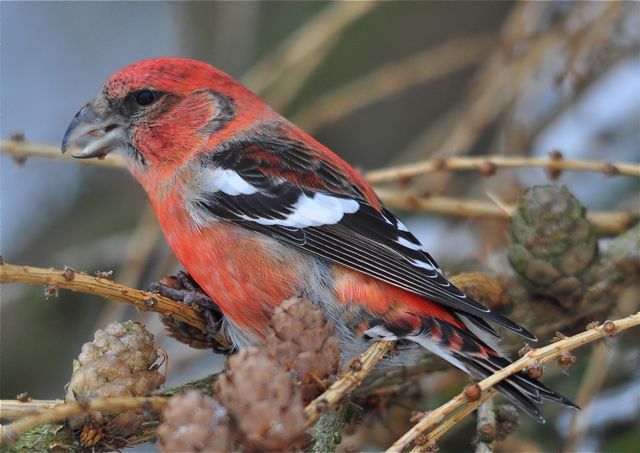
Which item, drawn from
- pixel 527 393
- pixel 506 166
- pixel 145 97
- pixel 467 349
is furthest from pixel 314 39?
pixel 527 393

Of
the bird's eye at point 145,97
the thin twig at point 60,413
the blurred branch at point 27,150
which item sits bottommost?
the thin twig at point 60,413

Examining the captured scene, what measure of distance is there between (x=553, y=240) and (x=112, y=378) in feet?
5.04

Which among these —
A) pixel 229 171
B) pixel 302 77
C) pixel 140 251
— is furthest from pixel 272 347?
pixel 302 77

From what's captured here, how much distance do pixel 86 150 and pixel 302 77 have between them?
4.57ft

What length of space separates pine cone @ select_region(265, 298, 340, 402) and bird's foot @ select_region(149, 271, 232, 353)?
0.79 meters

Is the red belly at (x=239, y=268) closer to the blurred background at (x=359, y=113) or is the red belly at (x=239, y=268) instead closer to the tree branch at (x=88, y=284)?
the tree branch at (x=88, y=284)

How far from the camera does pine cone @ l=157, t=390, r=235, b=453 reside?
160 cm

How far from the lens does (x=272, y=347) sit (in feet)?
6.31

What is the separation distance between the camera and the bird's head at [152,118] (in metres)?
3.04

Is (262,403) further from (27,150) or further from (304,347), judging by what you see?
(27,150)

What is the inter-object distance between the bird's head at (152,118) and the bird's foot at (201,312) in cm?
52

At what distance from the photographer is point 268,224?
273 cm

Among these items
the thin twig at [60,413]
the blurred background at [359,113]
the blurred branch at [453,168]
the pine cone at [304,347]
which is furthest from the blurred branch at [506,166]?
the thin twig at [60,413]

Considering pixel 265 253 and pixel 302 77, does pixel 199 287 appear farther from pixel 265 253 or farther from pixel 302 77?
pixel 302 77
